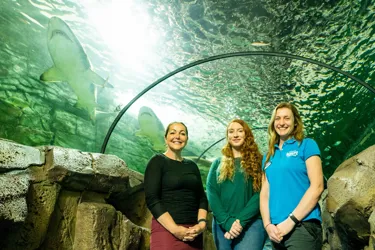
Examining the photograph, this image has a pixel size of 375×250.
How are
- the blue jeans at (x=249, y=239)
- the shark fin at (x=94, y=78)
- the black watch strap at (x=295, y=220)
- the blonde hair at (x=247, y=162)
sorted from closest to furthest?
the black watch strap at (x=295, y=220)
the blue jeans at (x=249, y=239)
the blonde hair at (x=247, y=162)
the shark fin at (x=94, y=78)

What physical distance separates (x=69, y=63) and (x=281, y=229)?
12.3 m

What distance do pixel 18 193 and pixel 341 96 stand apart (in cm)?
1259

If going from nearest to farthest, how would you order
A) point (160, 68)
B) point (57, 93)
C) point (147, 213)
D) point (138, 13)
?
point (147, 213)
point (138, 13)
point (160, 68)
point (57, 93)

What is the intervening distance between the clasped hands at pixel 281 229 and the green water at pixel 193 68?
7007mm

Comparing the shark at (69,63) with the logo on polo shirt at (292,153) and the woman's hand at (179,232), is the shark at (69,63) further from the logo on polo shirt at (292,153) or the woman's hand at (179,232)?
the logo on polo shirt at (292,153)

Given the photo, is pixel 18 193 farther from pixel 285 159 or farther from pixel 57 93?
pixel 57 93

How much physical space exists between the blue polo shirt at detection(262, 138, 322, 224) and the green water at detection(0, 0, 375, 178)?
648 centimetres

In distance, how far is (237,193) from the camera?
3260 millimetres

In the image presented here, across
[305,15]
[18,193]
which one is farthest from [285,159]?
[305,15]

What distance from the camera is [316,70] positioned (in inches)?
436

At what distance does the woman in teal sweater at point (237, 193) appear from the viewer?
3109mm

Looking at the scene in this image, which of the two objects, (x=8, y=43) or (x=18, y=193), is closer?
(x=18, y=193)

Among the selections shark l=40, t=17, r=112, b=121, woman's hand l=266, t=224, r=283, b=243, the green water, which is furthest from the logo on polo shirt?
shark l=40, t=17, r=112, b=121

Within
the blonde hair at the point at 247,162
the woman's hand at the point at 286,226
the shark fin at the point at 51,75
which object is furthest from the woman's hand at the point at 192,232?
the shark fin at the point at 51,75
